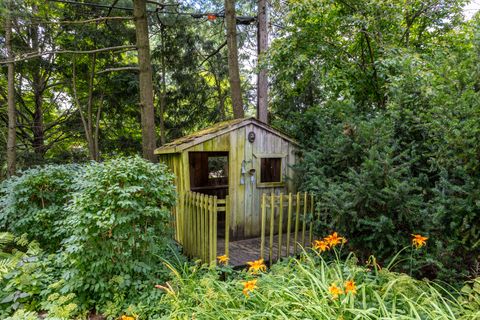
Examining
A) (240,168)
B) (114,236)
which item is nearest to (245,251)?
(240,168)

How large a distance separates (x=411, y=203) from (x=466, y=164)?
73cm

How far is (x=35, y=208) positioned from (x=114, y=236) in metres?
2.28

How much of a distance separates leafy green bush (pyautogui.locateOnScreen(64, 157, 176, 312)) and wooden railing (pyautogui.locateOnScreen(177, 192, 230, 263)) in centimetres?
67

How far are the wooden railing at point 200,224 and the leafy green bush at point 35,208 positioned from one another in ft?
6.07

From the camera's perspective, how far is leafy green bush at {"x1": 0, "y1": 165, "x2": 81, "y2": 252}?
4555mm

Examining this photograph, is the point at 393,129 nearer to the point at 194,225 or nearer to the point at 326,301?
the point at 326,301

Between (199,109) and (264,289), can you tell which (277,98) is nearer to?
(199,109)

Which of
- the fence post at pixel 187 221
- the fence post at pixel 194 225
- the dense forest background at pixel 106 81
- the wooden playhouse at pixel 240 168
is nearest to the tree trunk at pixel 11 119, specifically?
the dense forest background at pixel 106 81

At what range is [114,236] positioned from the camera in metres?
3.32

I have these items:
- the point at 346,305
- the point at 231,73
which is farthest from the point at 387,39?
the point at 346,305

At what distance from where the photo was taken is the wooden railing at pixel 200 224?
157 inches

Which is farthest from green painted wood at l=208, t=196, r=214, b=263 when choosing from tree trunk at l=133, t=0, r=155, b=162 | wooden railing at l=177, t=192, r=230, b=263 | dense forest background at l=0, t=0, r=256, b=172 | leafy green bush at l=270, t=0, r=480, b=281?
dense forest background at l=0, t=0, r=256, b=172

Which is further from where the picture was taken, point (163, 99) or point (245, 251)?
point (163, 99)

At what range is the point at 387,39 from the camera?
6.45 m
